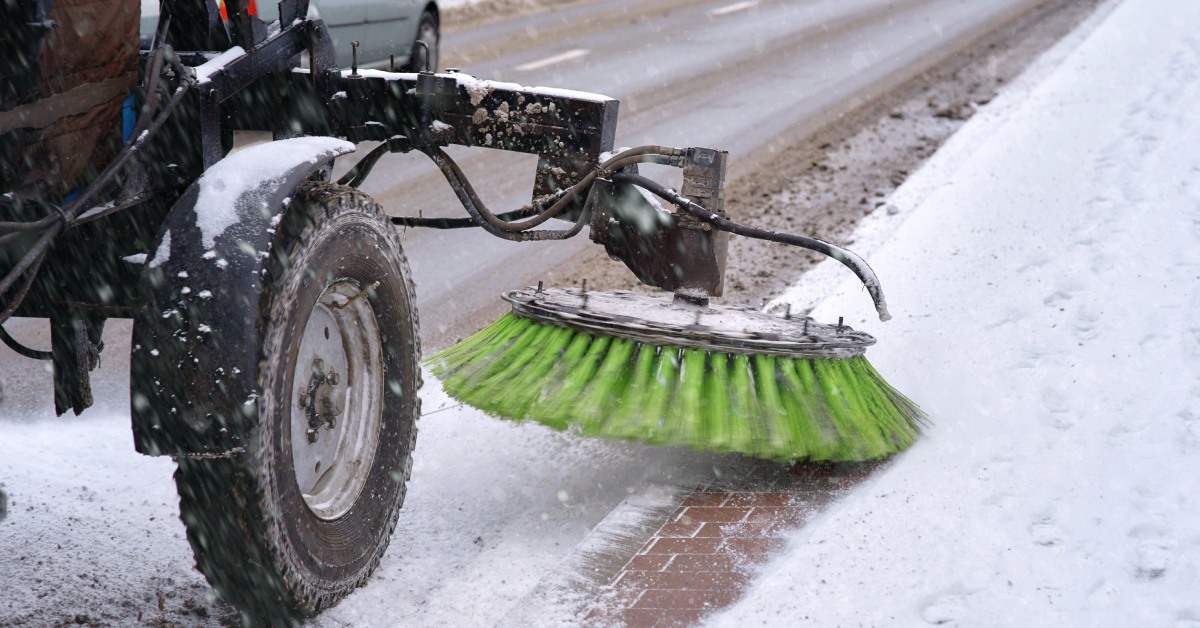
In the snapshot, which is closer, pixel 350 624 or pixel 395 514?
pixel 350 624

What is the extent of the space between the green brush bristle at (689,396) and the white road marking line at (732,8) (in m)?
13.2

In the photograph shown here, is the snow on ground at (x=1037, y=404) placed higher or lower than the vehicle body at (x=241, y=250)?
lower

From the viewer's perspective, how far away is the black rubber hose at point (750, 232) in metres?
3.46

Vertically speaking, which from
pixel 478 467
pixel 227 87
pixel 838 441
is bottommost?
pixel 478 467

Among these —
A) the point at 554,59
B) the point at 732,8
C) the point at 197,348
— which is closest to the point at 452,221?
the point at 197,348

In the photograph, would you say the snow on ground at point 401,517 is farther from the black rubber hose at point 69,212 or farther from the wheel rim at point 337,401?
the black rubber hose at point 69,212

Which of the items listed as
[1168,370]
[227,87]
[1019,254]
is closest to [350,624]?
[227,87]

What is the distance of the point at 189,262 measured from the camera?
2361 mm

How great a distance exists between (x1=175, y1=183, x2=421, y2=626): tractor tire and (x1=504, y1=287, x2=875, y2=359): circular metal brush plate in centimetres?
72

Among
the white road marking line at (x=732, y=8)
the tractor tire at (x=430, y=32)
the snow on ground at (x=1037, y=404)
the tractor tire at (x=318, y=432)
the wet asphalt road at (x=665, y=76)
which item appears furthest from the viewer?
the white road marking line at (x=732, y=8)

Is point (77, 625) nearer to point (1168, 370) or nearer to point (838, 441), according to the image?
point (838, 441)

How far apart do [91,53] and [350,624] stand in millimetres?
1449

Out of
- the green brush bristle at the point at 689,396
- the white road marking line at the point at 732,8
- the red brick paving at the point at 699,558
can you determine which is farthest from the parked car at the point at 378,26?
the white road marking line at the point at 732,8

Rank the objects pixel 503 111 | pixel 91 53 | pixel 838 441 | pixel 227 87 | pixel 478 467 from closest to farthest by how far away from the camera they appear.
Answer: pixel 91 53
pixel 227 87
pixel 503 111
pixel 838 441
pixel 478 467
